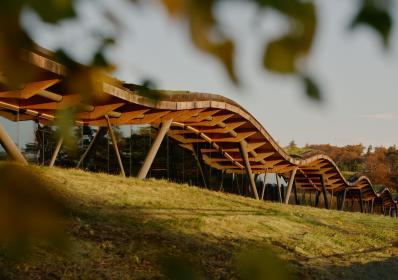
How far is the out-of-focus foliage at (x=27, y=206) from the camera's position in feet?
2.75

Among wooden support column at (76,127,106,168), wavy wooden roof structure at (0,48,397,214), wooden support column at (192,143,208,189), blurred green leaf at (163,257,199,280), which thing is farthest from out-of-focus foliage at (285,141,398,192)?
blurred green leaf at (163,257,199,280)

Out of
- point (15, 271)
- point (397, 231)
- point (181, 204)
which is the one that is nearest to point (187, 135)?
point (397, 231)

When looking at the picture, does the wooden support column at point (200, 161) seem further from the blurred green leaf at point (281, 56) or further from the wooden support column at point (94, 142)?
the blurred green leaf at point (281, 56)

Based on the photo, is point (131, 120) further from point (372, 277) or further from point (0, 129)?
point (372, 277)

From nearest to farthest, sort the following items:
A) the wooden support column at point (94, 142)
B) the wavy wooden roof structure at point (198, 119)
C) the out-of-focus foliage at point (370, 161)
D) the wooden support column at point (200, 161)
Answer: the wavy wooden roof structure at point (198, 119)
the wooden support column at point (94, 142)
the wooden support column at point (200, 161)
the out-of-focus foliage at point (370, 161)

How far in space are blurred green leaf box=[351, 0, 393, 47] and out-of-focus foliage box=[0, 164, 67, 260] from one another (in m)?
0.55

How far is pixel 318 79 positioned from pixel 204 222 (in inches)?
429

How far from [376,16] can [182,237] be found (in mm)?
9147

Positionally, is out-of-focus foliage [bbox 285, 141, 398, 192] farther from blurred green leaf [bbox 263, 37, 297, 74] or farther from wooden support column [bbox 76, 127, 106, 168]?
blurred green leaf [bbox 263, 37, 297, 74]

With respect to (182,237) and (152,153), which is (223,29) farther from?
(152,153)

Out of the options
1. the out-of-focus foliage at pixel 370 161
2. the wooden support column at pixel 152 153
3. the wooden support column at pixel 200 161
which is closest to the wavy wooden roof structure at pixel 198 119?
the wooden support column at pixel 200 161

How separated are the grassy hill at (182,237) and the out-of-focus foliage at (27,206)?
10.0ft

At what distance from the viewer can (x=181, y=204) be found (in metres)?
13.5

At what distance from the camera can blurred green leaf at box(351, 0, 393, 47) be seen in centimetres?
84
